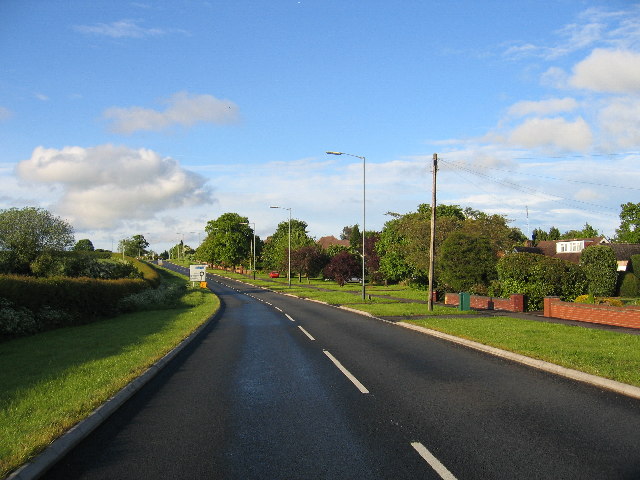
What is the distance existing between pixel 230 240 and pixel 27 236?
70642mm

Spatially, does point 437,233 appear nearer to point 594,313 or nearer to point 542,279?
point 542,279

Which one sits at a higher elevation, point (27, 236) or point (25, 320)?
point (27, 236)

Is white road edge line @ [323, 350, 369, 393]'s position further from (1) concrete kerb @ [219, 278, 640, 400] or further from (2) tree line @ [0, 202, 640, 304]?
(2) tree line @ [0, 202, 640, 304]

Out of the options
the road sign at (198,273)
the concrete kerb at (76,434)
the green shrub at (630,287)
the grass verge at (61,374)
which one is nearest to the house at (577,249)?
the green shrub at (630,287)

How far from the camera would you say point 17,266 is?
121ft

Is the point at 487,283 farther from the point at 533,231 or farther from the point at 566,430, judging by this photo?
the point at 533,231

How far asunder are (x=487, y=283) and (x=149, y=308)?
22.7 meters

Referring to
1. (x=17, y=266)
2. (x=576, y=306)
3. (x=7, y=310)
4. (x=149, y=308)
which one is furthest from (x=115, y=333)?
(x=17, y=266)

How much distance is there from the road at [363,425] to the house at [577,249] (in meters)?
41.7

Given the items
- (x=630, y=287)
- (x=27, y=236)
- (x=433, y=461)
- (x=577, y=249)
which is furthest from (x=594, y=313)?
(x=577, y=249)

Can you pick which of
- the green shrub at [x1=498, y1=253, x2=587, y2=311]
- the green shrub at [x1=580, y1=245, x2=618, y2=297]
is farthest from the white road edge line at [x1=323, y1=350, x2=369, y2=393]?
the green shrub at [x1=580, y1=245, x2=618, y2=297]

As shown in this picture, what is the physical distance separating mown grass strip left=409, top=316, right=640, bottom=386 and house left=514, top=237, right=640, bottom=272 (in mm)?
31555

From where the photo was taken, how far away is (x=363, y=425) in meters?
6.70

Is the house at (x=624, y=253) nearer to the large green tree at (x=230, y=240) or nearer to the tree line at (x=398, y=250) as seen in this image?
the tree line at (x=398, y=250)
